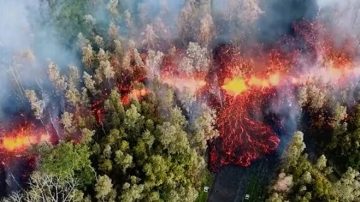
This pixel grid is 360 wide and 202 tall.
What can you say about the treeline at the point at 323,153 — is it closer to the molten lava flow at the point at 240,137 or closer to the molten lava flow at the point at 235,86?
the molten lava flow at the point at 240,137

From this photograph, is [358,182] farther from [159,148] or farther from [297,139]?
[159,148]

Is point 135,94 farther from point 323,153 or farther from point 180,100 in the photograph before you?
point 323,153

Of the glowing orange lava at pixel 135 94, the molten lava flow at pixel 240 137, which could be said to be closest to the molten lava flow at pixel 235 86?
the molten lava flow at pixel 240 137

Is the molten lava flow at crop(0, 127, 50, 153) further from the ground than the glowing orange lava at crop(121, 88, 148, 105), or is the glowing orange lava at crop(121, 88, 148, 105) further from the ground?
the glowing orange lava at crop(121, 88, 148, 105)

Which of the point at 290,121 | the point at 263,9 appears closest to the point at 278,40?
the point at 263,9

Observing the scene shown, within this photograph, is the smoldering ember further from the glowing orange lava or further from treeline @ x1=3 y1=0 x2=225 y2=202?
the glowing orange lava

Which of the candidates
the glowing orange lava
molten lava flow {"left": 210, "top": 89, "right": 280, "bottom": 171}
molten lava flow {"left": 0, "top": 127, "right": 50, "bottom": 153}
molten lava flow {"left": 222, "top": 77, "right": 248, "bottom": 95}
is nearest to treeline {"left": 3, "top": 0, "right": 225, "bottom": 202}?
the glowing orange lava

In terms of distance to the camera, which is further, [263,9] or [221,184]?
[263,9]
